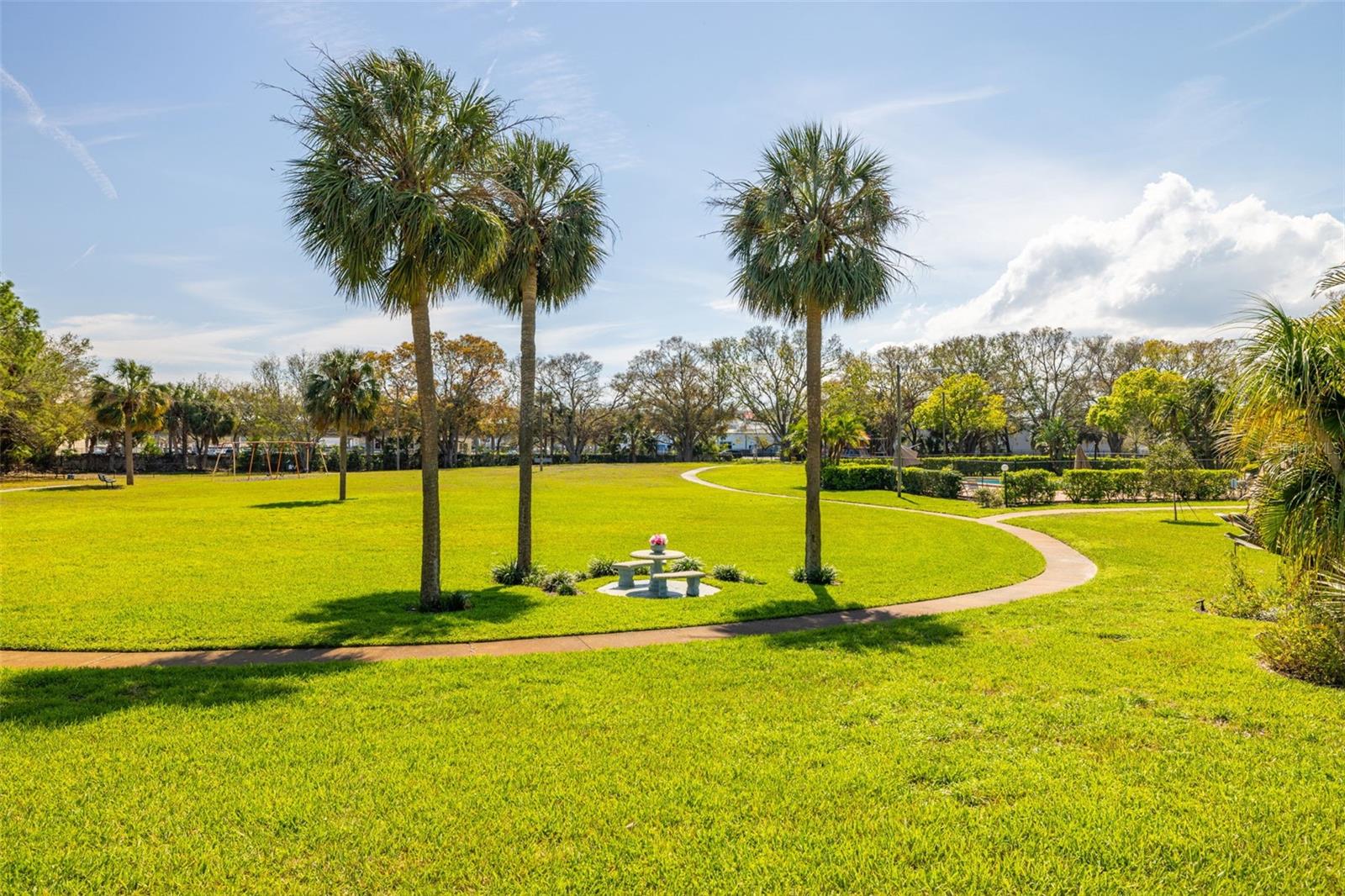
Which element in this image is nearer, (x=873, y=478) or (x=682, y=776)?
(x=682, y=776)

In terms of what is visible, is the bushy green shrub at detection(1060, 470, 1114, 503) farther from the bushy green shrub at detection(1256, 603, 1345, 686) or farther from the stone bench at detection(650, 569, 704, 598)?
the bushy green shrub at detection(1256, 603, 1345, 686)

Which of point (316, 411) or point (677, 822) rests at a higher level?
point (316, 411)

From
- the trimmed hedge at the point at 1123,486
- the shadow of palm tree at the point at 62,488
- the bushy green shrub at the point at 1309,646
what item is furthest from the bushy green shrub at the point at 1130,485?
the shadow of palm tree at the point at 62,488

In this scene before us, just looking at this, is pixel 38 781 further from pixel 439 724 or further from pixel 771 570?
pixel 771 570

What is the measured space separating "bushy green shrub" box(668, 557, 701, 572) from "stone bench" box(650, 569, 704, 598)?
0.77 meters

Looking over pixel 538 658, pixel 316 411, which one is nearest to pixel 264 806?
pixel 538 658

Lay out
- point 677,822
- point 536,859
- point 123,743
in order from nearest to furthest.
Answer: point 536,859 < point 677,822 < point 123,743

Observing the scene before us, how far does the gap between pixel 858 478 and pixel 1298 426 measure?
32.8 metres

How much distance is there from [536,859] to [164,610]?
32.9ft

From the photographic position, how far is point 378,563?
55.5 ft

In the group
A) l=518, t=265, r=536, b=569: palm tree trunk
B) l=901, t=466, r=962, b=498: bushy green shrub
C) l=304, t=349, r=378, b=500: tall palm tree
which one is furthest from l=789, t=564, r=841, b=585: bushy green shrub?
l=304, t=349, r=378, b=500: tall palm tree

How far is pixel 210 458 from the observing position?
82.2 meters

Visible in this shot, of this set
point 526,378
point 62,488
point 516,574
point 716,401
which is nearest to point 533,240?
point 526,378

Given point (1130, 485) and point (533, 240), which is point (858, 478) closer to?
point (1130, 485)
